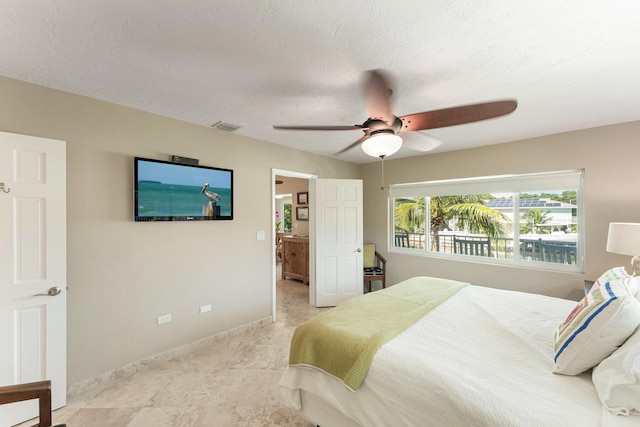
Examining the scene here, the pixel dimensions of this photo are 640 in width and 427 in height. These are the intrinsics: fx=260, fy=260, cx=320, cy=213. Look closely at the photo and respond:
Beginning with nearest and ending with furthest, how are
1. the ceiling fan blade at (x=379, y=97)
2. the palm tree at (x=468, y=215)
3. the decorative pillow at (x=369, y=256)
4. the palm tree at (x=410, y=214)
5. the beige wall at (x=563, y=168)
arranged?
the ceiling fan blade at (x=379, y=97), the beige wall at (x=563, y=168), the palm tree at (x=468, y=215), the palm tree at (x=410, y=214), the decorative pillow at (x=369, y=256)

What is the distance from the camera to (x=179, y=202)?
2645 mm

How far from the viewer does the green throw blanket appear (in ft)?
4.70

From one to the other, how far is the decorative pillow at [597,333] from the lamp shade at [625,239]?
4.32 ft

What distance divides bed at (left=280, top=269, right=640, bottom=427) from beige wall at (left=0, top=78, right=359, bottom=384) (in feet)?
5.26

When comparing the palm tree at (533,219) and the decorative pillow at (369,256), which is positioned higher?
the palm tree at (533,219)

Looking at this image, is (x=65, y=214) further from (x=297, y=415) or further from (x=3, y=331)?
(x=297, y=415)

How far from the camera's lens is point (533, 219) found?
3477 mm

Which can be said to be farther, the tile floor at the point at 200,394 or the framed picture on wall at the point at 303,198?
the framed picture on wall at the point at 303,198

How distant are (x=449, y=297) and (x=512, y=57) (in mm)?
1799

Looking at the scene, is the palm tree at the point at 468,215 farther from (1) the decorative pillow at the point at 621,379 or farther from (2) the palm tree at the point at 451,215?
(1) the decorative pillow at the point at 621,379

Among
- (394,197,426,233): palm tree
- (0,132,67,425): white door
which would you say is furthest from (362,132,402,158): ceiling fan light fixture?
(394,197,426,233): palm tree

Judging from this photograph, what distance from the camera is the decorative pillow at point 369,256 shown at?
459 centimetres

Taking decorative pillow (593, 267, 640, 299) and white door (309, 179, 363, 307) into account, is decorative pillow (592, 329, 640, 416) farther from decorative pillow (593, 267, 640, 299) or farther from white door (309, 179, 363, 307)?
white door (309, 179, 363, 307)

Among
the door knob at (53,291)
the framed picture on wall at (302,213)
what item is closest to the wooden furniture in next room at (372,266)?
the framed picture on wall at (302,213)
